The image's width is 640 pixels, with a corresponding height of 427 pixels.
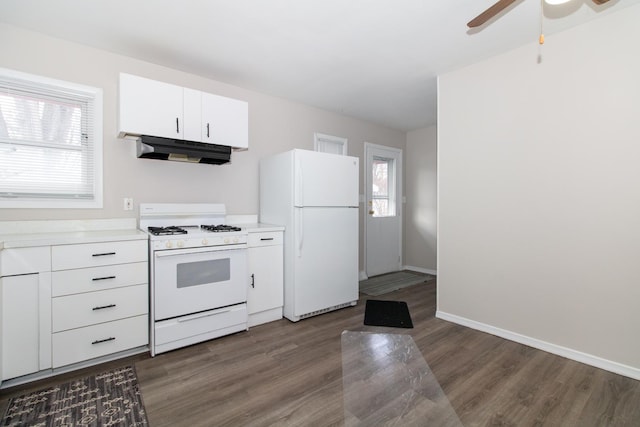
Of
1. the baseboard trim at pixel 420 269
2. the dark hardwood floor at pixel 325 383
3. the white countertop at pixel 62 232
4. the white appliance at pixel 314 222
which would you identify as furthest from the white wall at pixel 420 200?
the white countertop at pixel 62 232

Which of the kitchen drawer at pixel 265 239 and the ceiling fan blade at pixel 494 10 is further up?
the ceiling fan blade at pixel 494 10

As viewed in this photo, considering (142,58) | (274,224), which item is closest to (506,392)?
(274,224)

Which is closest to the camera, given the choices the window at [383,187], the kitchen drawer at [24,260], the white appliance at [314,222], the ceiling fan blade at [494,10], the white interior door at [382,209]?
the ceiling fan blade at [494,10]

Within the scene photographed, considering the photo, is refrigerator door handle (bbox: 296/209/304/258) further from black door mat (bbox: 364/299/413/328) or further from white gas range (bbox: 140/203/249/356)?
black door mat (bbox: 364/299/413/328)

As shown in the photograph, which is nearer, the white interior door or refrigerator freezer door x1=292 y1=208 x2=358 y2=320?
refrigerator freezer door x1=292 y1=208 x2=358 y2=320

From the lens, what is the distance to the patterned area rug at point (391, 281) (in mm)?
4219

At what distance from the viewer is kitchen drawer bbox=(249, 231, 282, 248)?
3.00 m

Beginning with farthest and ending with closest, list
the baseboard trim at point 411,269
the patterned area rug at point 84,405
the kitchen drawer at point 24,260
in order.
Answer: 1. the baseboard trim at point 411,269
2. the kitchen drawer at point 24,260
3. the patterned area rug at point 84,405

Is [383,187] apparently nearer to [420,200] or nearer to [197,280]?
[420,200]

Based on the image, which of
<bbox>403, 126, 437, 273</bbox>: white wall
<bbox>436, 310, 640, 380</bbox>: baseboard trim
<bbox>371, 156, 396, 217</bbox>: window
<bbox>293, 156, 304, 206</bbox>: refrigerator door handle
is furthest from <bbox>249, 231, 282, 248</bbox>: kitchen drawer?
<bbox>403, 126, 437, 273</bbox>: white wall

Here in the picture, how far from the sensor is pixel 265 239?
3.09m

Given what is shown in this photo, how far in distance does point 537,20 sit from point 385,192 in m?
3.29

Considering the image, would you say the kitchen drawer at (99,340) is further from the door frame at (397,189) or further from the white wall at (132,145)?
the door frame at (397,189)

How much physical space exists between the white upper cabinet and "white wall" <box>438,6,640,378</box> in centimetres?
209
